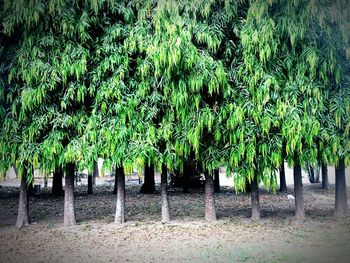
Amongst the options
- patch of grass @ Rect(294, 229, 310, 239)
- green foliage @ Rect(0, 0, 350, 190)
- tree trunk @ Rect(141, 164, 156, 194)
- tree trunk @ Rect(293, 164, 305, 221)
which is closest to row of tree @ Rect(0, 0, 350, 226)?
green foliage @ Rect(0, 0, 350, 190)

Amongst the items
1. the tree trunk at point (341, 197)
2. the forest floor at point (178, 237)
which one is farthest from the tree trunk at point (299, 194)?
the tree trunk at point (341, 197)

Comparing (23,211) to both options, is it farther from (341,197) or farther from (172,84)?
(341,197)

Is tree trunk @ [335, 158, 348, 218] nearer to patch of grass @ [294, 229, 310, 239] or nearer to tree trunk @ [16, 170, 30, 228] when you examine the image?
patch of grass @ [294, 229, 310, 239]

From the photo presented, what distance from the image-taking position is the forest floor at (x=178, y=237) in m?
7.27

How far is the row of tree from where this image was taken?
873 cm

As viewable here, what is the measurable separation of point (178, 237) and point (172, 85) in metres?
3.66

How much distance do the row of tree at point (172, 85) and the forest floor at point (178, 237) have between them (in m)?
1.45

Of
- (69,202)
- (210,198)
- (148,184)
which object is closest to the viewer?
(69,202)

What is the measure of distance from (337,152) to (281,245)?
9.84 feet

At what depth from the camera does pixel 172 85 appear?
353 inches

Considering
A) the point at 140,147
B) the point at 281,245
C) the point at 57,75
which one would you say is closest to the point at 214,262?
the point at 281,245

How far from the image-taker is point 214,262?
22.3 feet

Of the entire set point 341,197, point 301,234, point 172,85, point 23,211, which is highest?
point 172,85

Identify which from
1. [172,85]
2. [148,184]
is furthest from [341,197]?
[148,184]
